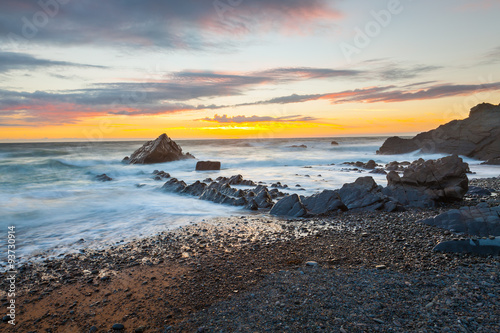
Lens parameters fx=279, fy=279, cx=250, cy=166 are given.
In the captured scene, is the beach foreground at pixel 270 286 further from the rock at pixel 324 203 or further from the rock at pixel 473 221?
the rock at pixel 324 203

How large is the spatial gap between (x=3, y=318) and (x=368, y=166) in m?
27.0

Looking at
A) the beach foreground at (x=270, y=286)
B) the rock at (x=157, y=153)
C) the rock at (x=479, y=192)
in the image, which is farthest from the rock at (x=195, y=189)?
the rock at (x=157, y=153)

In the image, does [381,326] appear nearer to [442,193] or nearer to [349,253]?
[349,253]

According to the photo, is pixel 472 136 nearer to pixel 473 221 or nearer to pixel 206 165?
pixel 206 165

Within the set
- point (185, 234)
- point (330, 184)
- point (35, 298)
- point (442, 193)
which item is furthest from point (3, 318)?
point (330, 184)

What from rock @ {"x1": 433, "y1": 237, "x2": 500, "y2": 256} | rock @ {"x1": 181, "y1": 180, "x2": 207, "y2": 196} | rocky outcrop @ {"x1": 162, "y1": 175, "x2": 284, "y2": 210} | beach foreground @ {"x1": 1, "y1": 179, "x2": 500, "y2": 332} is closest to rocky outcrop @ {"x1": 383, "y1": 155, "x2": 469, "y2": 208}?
beach foreground @ {"x1": 1, "y1": 179, "x2": 500, "y2": 332}

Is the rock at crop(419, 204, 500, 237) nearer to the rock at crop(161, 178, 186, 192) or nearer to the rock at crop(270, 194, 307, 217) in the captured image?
the rock at crop(270, 194, 307, 217)

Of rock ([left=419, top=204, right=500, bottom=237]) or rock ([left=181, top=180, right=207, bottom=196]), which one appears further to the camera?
rock ([left=181, top=180, right=207, bottom=196])

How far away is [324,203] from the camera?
10.3 meters

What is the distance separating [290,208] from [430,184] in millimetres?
5644

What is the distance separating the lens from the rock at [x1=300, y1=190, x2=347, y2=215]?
10.1 m

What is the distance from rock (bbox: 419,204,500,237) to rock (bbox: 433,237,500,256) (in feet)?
3.65

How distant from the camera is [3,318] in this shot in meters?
4.42

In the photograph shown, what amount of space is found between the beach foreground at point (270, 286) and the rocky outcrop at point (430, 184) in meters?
3.24
